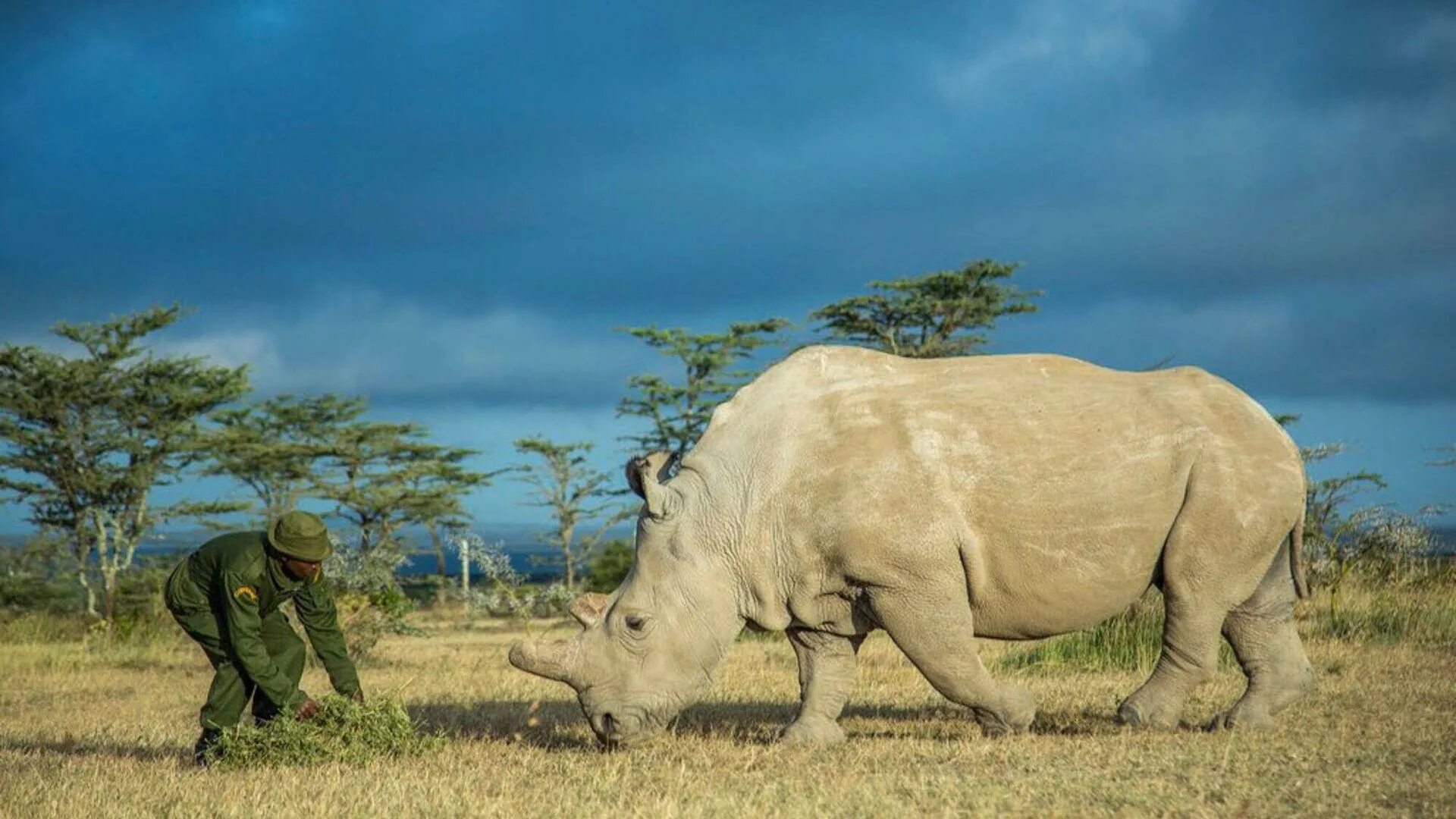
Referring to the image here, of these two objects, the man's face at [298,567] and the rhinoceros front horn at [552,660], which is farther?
the rhinoceros front horn at [552,660]

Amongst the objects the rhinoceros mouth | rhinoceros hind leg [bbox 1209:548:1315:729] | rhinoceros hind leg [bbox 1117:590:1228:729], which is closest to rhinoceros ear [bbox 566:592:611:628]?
the rhinoceros mouth

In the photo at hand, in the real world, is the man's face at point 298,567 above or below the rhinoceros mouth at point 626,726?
above

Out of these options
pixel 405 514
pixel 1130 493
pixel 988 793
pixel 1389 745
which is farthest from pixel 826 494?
pixel 405 514

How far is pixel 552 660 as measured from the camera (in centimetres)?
882

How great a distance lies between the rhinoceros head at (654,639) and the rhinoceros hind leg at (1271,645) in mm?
3159

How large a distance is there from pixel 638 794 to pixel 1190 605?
368 cm

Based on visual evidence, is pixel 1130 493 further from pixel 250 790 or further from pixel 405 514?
pixel 405 514

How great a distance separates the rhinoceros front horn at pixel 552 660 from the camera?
8.81 metres

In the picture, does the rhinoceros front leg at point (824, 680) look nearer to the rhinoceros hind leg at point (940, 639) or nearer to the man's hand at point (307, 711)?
the rhinoceros hind leg at point (940, 639)

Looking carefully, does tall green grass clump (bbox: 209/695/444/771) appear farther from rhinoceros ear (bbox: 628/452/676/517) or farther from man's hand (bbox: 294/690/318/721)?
rhinoceros ear (bbox: 628/452/676/517)

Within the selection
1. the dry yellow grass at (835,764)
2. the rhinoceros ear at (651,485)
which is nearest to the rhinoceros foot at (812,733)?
the dry yellow grass at (835,764)

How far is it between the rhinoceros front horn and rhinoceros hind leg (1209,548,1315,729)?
396cm

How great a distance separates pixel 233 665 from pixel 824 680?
3.61 metres

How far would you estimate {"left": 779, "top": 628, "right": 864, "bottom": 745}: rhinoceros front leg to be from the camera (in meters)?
8.93
